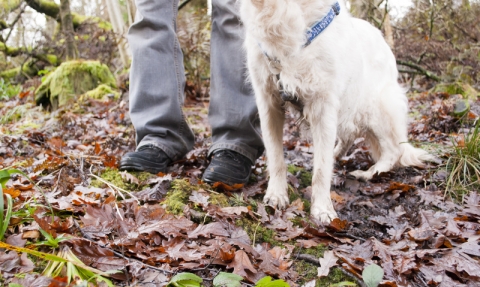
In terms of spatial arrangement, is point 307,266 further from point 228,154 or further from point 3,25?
point 3,25

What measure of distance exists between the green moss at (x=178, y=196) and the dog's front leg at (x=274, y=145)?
1.61ft

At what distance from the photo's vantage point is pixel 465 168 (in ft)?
8.50

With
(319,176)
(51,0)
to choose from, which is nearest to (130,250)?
(319,176)

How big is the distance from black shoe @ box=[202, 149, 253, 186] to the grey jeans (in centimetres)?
5

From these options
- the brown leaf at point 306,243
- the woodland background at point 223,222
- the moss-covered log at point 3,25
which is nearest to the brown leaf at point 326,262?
the woodland background at point 223,222

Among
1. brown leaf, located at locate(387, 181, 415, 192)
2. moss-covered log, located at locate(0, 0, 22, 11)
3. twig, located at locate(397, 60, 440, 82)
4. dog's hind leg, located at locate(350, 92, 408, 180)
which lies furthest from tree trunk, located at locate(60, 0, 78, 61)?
brown leaf, located at locate(387, 181, 415, 192)

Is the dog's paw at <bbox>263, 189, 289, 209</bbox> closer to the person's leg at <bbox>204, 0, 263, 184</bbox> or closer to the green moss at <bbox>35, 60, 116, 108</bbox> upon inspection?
the person's leg at <bbox>204, 0, 263, 184</bbox>

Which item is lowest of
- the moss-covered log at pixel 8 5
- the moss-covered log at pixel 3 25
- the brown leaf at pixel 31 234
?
the brown leaf at pixel 31 234

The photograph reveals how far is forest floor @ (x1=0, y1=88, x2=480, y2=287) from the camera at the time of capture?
149cm

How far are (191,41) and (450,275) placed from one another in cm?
551

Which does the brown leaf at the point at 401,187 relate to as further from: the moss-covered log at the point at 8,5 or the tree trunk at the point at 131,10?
the moss-covered log at the point at 8,5

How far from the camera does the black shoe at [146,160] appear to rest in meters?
2.54

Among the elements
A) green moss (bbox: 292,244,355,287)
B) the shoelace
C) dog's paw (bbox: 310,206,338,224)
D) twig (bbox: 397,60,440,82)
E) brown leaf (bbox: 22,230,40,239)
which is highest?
twig (bbox: 397,60,440,82)

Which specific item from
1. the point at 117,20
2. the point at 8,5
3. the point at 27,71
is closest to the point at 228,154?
the point at 117,20
